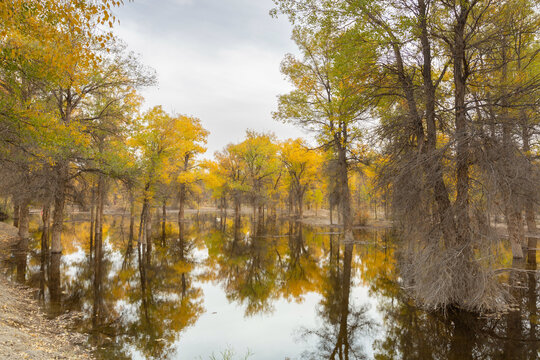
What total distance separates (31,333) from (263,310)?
604 centimetres

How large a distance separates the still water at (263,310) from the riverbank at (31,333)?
1.32 feet

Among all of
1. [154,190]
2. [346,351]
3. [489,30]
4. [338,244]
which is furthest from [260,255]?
[489,30]

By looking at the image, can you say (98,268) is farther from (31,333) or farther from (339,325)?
(339,325)

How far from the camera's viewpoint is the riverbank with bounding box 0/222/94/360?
5398 mm

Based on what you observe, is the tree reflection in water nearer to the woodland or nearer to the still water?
the still water

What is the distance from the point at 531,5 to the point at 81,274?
64.9 ft

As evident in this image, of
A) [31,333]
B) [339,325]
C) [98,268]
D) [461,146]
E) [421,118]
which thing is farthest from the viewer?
[98,268]

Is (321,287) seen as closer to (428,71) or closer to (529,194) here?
(529,194)

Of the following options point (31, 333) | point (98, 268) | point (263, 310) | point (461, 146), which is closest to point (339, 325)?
point (263, 310)

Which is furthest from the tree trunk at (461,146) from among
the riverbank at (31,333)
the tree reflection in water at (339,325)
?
the riverbank at (31,333)

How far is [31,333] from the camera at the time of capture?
21.8ft

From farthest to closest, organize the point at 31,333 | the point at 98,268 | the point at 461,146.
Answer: the point at 98,268, the point at 461,146, the point at 31,333

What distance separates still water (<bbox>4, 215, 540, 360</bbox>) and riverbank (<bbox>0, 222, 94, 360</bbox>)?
1.32 feet

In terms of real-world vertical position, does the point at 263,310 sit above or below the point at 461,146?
below
